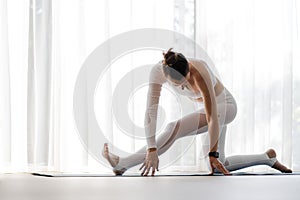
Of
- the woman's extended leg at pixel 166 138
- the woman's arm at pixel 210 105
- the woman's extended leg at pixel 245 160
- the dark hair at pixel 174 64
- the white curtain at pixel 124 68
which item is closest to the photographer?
the dark hair at pixel 174 64

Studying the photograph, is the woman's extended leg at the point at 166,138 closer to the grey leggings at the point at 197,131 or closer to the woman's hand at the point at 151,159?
the grey leggings at the point at 197,131

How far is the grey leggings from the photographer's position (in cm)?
243

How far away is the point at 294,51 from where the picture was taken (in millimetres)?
3607

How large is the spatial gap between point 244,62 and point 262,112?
36cm

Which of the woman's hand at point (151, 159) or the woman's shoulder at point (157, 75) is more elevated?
the woman's shoulder at point (157, 75)

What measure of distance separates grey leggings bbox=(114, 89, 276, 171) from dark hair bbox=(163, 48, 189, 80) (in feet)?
1.15

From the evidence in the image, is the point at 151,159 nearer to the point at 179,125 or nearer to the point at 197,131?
the point at 179,125

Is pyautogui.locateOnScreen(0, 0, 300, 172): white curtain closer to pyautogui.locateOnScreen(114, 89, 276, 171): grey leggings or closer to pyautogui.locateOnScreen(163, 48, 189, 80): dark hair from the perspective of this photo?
pyautogui.locateOnScreen(114, 89, 276, 171): grey leggings

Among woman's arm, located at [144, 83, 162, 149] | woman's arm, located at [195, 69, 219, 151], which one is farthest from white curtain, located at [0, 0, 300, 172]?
woman's arm, located at [195, 69, 219, 151]

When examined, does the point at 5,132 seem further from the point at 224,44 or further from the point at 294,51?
the point at 294,51

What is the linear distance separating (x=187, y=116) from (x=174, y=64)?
0.38m

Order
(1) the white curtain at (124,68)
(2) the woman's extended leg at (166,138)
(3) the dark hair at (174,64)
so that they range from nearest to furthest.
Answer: (3) the dark hair at (174,64), (2) the woman's extended leg at (166,138), (1) the white curtain at (124,68)

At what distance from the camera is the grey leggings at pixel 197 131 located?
2.43 metres

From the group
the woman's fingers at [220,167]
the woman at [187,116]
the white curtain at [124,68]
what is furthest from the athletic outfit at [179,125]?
the white curtain at [124,68]
